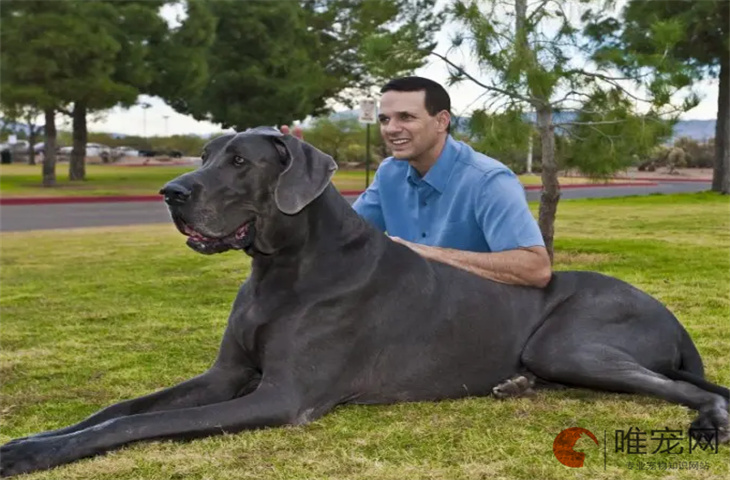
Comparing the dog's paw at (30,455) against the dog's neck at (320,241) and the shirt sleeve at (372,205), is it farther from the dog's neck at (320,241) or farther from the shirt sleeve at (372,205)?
the shirt sleeve at (372,205)

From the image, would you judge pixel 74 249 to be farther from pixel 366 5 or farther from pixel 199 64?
pixel 199 64

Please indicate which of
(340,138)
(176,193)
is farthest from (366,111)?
(340,138)

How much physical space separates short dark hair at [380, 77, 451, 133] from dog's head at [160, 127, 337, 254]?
1.01m

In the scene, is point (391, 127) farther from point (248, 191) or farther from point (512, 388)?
point (512, 388)

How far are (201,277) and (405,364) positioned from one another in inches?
213

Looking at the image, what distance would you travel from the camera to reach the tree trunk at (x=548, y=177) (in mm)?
9266

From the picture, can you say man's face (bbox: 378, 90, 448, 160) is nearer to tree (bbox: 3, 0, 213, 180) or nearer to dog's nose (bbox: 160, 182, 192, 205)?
dog's nose (bbox: 160, 182, 192, 205)

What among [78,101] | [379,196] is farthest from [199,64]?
[379,196]

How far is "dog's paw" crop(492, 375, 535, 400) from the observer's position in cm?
372

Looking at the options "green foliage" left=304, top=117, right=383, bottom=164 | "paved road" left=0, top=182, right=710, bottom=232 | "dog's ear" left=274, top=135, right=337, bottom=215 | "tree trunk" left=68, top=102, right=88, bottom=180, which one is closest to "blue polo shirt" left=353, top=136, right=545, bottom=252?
"dog's ear" left=274, top=135, right=337, bottom=215

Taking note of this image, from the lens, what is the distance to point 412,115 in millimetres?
4172

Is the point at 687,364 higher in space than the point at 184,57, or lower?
lower

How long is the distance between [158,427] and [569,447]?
4.88ft
